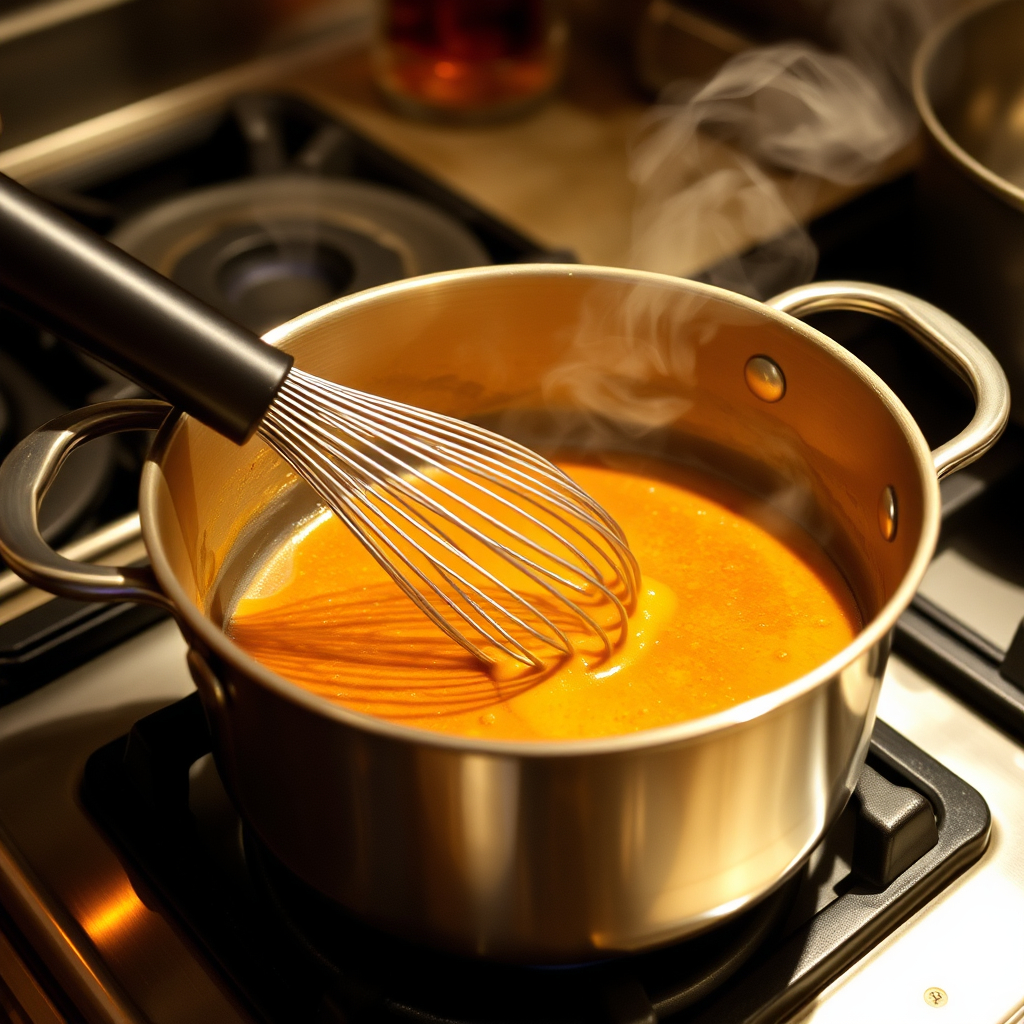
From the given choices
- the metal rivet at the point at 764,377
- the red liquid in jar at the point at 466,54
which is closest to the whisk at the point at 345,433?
the metal rivet at the point at 764,377

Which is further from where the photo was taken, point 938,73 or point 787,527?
point 938,73

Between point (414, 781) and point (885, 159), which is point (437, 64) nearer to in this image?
point (885, 159)

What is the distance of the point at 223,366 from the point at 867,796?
1.20ft

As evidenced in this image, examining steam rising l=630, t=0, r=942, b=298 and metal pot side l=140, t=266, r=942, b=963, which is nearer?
metal pot side l=140, t=266, r=942, b=963

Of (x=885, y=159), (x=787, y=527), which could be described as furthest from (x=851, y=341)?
(x=885, y=159)

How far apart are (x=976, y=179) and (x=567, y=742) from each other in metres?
0.50

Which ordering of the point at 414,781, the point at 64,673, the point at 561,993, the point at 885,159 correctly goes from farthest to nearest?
the point at 885,159
the point at 64,673
the point at 561,993
the point at 414,781

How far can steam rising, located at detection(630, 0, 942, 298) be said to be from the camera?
104cm

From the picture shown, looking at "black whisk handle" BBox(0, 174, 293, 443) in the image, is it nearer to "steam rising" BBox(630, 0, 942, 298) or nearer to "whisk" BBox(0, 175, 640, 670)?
"whisk" BBox(0, 175, 640, 670)

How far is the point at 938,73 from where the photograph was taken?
0.89 metres

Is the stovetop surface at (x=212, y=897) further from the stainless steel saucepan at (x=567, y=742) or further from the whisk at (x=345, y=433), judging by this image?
the whisk at (x=345, y=433)

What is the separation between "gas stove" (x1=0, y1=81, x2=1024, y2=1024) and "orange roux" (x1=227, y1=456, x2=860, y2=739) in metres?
0.06

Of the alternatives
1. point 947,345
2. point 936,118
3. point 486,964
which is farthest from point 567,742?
point 936,118

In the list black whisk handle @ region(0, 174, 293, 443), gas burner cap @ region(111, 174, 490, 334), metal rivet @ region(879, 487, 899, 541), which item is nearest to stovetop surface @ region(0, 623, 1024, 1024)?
metal rivet @ region(879, 487, 899, 541)
